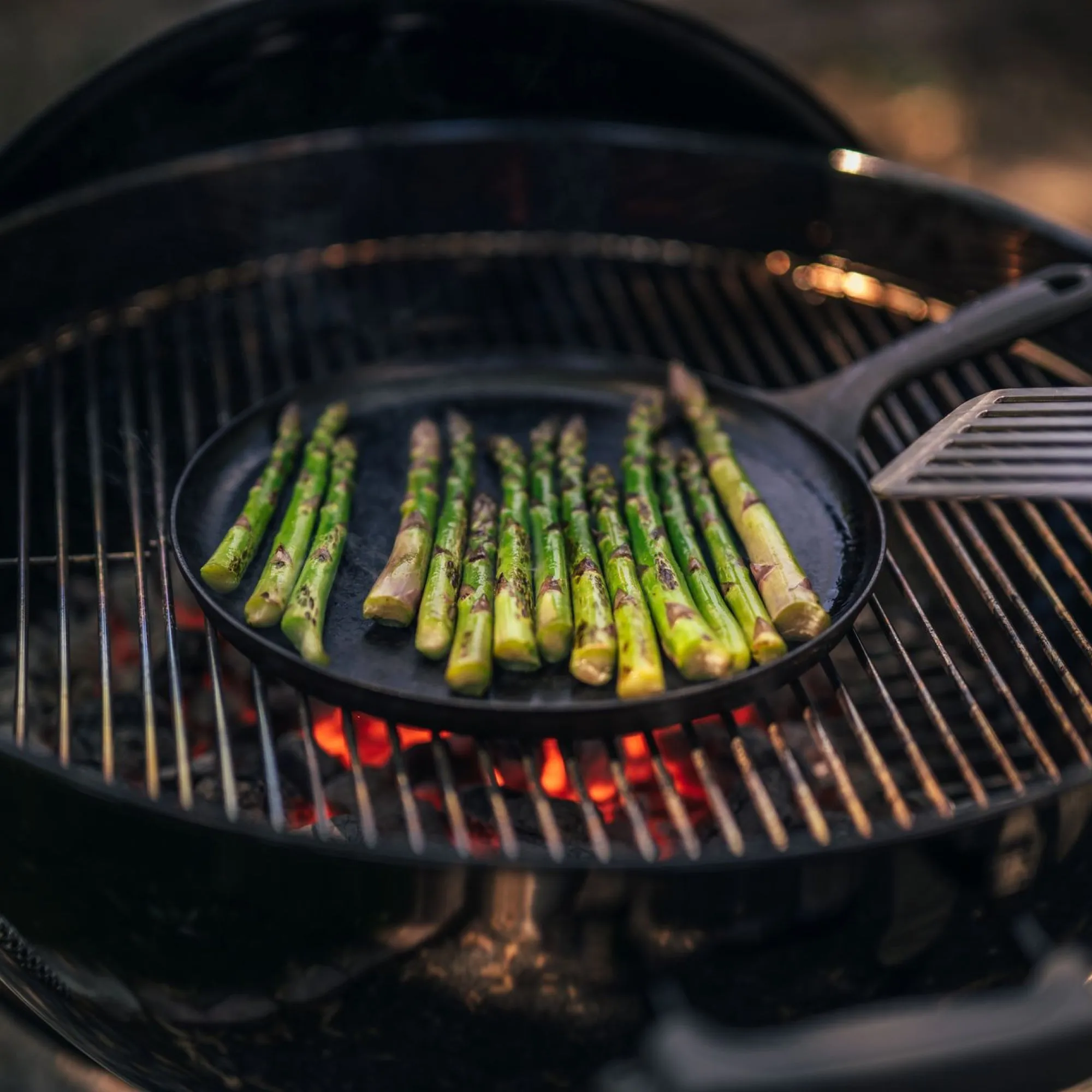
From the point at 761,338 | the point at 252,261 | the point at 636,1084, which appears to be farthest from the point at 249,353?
the point at 636,1084

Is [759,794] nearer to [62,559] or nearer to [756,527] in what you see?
[756,527]

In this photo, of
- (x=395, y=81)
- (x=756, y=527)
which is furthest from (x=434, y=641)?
(x=395, y=81)

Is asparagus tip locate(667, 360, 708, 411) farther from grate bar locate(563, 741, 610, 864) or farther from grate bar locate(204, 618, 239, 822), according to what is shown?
grate bar locate(204, 618, 239, 822)

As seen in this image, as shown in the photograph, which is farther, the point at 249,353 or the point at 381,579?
the point at 249,353

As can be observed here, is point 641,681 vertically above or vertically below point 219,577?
below

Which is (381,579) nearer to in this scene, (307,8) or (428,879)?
(428,879)

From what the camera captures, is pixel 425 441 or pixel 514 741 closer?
pixel 514 741

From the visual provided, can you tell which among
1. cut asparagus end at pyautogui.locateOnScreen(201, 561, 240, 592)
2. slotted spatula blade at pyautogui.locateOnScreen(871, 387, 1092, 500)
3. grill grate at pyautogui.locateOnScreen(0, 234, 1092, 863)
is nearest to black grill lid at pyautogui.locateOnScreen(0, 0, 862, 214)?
grill grate at pyautogui.locateOnScreen(0, 234, 1092, 863)
